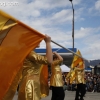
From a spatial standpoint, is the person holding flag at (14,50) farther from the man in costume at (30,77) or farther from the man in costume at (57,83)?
the man in costume at (57,83)

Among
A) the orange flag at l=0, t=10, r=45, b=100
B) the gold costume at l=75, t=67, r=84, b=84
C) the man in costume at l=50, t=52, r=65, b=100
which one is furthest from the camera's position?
the gold costume at l=75, t=67, r=84, b=84

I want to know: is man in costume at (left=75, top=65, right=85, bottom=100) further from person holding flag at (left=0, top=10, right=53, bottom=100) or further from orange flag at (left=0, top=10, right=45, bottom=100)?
orange flag at (left=0, top=10, right=45, bottom=100)

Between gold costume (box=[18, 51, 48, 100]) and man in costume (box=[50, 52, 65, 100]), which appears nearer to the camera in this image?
gold costume (box=[18, 51, 48, 100])

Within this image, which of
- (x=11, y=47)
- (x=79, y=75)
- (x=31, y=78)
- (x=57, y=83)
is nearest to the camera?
(x=11, y=47)

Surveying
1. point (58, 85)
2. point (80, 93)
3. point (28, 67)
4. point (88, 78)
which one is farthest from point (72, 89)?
point (28, 67)

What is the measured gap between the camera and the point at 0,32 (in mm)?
5105

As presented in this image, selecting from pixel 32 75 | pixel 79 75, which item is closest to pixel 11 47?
pixel 32 75

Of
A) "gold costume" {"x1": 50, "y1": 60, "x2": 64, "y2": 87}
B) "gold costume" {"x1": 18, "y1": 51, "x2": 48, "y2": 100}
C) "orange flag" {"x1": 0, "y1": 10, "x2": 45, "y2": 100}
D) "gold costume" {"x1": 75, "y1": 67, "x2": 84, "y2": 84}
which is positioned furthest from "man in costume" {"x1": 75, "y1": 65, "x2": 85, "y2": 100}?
"orange flag" {"x1": 0, "y1": 10, "x2": 45, "y2": 100}

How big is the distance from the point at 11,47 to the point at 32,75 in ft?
2.10

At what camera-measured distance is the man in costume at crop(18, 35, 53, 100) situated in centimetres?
521

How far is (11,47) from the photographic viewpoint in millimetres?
5180

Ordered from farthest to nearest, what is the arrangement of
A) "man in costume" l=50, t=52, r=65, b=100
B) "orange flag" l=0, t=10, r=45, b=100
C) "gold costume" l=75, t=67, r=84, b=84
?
"gold costume" l=75, t=67, r=84, b=84 < "man in costume" l=50, t=52, r=65, b=100 < "orange flag" l=0, t=10, r=45, b=100

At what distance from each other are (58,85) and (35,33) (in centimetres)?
448

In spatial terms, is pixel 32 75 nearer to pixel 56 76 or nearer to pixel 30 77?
pixel 30 77
